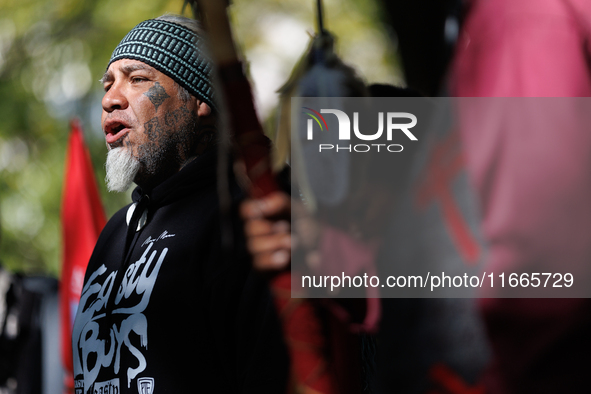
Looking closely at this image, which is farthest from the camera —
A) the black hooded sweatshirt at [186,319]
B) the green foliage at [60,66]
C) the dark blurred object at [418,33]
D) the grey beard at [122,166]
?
the green foliage at [60,66]

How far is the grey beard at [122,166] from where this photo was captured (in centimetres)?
175

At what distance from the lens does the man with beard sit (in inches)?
59.3

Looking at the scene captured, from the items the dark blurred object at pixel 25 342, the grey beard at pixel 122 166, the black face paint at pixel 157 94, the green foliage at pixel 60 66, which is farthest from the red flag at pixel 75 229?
the green foliage at pixel 60 66

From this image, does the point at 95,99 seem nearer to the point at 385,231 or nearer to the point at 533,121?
the point at 385,231

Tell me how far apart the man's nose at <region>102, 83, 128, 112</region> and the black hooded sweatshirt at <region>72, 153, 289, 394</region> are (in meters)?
0.25

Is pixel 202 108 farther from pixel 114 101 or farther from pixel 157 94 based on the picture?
pixel 114 101

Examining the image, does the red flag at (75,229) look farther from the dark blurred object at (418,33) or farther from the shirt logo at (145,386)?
the shirt logo at (145,386)

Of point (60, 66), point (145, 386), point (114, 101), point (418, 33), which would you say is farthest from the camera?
point (60, 66)

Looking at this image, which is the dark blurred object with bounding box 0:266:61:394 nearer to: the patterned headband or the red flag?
the red flag

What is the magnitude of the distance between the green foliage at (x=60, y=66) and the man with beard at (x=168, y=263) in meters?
4.70

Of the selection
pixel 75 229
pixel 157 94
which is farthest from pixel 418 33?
pixel 75 229

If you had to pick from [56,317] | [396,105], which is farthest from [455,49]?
[56,317]

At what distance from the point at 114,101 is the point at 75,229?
220 centimetres

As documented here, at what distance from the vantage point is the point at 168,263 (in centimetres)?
162
